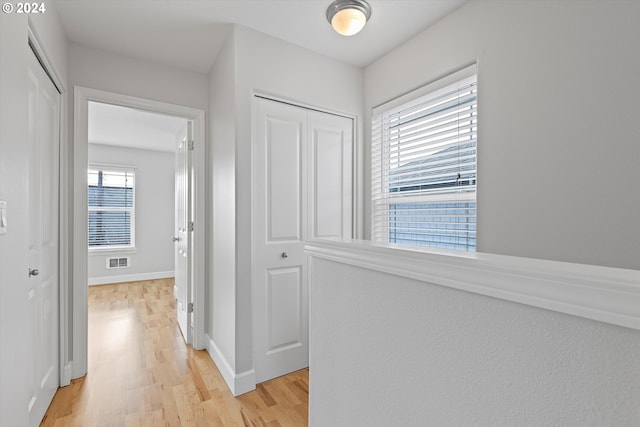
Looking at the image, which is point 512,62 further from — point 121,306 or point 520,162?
point 121,306

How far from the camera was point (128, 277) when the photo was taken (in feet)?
16.7

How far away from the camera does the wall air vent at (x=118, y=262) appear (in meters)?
5.00

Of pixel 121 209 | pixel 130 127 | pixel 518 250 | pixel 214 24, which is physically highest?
pixel 214 24

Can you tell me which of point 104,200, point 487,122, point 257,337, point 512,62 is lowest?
point 257,337

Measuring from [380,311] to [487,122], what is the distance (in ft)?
4.69

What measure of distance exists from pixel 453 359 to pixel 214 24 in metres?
2.31

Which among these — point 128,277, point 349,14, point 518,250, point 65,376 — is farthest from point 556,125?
point 128,277

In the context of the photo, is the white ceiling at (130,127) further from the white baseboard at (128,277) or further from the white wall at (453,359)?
the white wall at (453,359)

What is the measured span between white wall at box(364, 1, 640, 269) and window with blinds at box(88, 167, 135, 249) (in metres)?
5.37

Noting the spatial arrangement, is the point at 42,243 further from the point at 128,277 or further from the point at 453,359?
the point at 128,277

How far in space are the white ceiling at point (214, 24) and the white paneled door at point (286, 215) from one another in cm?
51

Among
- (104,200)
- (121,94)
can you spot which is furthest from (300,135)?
(104,200)

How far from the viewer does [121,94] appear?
7.49 feet

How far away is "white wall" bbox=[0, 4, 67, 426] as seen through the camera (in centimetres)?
108
